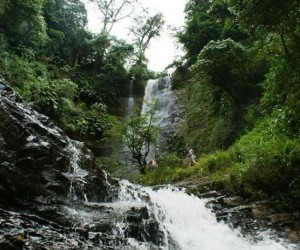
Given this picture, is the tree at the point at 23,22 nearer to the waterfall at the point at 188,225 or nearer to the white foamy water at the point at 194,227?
the waterfall at the point at 188,225

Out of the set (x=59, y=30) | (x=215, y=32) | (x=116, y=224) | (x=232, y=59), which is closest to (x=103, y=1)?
(x=59, y=30)

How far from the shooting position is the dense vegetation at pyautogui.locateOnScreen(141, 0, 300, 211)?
346 inches

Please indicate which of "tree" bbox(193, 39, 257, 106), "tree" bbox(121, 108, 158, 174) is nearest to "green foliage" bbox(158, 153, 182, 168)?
"tree" bbox(121, 108, 158, 174)

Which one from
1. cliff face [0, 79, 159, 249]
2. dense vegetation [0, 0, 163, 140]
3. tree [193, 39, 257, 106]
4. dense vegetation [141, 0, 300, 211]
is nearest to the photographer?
cliff face [0, 79, 159, 249]

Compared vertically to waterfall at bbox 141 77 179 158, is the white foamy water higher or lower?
lower

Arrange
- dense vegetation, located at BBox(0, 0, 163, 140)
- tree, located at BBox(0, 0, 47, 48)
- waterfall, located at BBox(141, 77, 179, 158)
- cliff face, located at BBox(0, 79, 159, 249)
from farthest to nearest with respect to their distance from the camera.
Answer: waterfall, located at BBox(141, 77, 179, 158) < tree, located at BBox(0, 0, 47, 48) < dense vegetation, located at BBox(0, 0, 163, 140) < cliff face, located at BBox(0, 79, 159, 249)

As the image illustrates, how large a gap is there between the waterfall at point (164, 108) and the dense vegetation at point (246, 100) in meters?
0.82

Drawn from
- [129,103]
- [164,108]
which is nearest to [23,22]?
[129,103]

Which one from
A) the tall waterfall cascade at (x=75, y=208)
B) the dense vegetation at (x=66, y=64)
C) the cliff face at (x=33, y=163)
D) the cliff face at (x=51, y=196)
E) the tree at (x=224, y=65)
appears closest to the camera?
the cliff face at (x=51, y=196)

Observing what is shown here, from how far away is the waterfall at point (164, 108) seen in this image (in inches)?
760

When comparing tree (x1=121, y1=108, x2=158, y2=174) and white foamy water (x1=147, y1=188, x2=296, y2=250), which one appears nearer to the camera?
white foamy water (x1=147, y1=188, x2=296, y2=250)

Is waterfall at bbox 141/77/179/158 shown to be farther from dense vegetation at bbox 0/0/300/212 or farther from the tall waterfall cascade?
the tall waterfall cascade

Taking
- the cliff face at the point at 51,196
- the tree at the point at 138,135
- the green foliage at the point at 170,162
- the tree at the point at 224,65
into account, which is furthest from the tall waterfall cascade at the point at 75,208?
the tree at the point at 224,65

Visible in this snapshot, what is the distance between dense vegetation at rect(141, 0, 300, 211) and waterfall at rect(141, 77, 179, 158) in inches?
32.3
